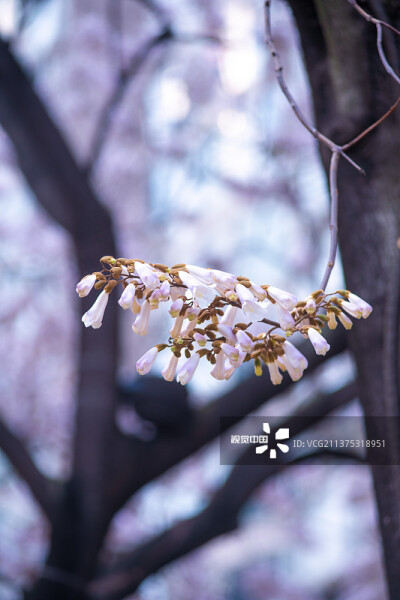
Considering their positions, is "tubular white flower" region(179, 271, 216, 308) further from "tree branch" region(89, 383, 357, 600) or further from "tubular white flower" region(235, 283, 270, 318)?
"tree branch" region(89, 383, 357, 600)

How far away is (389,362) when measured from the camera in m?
1.11

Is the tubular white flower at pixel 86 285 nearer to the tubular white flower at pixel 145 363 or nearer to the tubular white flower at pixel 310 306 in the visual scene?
the tubular white flower at pixel 145 363

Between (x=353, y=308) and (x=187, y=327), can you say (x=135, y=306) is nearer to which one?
(x=187, y=327)

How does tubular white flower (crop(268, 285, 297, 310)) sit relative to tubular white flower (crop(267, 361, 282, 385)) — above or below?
above

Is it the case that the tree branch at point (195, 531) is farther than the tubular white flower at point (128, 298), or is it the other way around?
the tree branch at point (195, 531)

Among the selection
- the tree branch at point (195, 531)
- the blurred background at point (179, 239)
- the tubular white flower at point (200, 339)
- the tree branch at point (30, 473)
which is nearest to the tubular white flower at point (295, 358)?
the tubular white flower at point (200, 339)

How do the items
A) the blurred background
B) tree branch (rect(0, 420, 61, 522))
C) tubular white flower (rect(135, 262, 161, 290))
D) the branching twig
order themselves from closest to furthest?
tubular white flower (rect(135, 262, 161, 290)) < the branching twig < tree branch (rect(0, 420, 61, 522)) < the blurred background

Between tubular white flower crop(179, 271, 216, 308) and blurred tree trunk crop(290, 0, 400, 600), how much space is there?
539 millimetres

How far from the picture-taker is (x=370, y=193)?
1161 mm

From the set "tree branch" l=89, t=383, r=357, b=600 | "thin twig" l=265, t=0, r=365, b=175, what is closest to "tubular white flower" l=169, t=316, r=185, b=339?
"thin twig" l=265, t=0, r=365, b=175

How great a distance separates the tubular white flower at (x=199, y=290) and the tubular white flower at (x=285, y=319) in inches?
3.4

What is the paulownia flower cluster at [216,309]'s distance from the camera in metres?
0.71

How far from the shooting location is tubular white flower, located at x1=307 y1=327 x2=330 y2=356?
720mm

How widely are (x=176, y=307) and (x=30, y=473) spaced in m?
1.74
